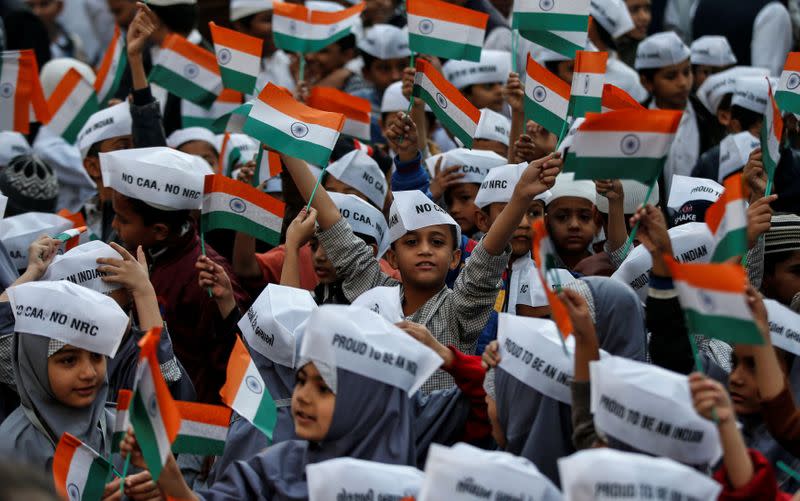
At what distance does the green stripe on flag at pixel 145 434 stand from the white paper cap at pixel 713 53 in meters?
6.83

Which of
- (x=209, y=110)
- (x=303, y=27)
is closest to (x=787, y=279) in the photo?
(x=303, y=27)

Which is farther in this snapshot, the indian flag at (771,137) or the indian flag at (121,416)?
the indian flag at (771,137)

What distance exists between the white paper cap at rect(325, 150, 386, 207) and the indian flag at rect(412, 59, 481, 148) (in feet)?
1.47

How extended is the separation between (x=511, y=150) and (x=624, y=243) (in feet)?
3.34

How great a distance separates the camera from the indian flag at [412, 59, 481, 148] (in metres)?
7.57

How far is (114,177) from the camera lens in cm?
710

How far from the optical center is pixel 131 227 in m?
7.11

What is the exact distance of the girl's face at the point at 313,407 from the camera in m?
5.01

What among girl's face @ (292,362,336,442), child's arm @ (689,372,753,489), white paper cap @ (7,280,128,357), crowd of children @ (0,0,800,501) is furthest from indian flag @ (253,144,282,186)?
child's arm @ (689,372,753,489)

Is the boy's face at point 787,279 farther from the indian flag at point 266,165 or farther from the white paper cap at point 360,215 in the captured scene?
the indian flag at point 266,165

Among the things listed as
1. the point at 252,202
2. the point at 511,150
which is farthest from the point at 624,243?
the point at 252,202

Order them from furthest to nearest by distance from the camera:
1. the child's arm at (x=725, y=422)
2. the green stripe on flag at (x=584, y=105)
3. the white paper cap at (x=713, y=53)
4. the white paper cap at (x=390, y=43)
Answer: the white paper cap at (x=713, y=53) < the white paper cap at (x=390, y=43) < the green stripe on flag at (x=584, y=105) < the child's arm at (x=725, y=422)

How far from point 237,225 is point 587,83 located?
1746 millimetres

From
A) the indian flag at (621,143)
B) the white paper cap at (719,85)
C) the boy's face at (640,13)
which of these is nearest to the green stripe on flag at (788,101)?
the indian flag at (621,143)
